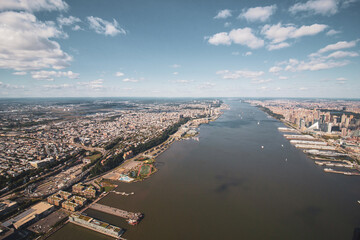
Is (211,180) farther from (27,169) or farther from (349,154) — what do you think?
(349,154)

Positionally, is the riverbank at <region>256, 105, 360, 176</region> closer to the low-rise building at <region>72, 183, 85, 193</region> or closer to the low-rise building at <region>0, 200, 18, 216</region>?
the low-rise building at <region>72, 183, 85, 193</region>

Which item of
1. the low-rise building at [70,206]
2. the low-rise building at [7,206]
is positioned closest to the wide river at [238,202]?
the low-rise building at [70,206]

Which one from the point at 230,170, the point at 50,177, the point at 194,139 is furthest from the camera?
the point at 194,139

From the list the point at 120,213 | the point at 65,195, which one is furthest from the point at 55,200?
the point at 120,213

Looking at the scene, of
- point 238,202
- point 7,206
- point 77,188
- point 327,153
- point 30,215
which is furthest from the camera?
point 327,153

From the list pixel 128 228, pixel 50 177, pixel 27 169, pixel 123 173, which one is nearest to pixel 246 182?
pixel 128 228

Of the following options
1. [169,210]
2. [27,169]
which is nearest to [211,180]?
[169,210]

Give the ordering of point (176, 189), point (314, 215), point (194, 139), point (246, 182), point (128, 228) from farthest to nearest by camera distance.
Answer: point (194, 139), point (246, 182), point (176, 189), point (314, 215), point (128, 228)

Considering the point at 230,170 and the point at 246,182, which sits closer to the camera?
the point at 246,182

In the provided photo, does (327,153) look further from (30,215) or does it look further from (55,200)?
(30,215)
